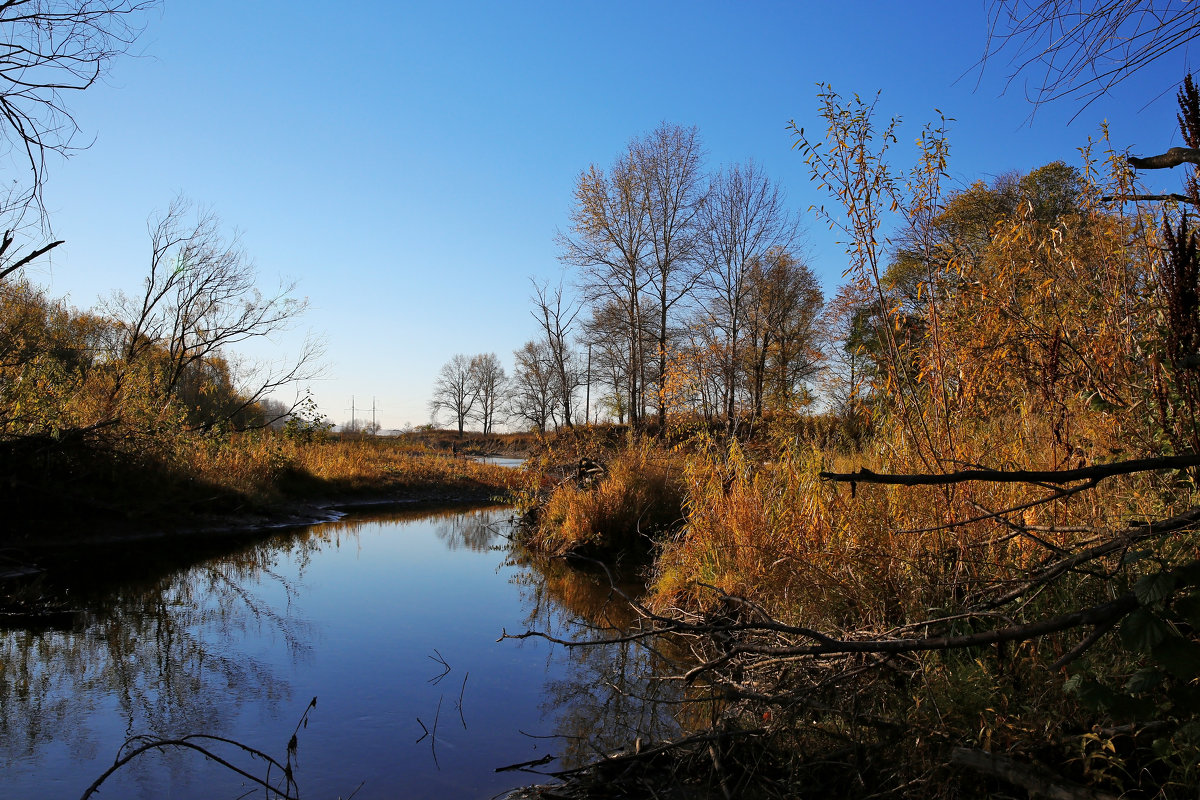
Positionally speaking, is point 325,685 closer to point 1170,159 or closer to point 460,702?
point 460,702

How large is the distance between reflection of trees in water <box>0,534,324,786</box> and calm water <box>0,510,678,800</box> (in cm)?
2

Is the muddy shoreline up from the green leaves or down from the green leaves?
down

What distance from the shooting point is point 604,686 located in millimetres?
4973

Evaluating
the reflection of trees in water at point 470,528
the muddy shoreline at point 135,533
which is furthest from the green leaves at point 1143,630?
the reflection of trees in water at point 470,528

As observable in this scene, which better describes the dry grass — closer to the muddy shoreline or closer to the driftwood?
the muddy shoreline

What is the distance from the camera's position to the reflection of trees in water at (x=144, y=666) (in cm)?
407

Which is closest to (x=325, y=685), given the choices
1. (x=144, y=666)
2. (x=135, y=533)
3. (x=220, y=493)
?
(x=144, y=666)

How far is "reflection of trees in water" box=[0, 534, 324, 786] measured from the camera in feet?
13.4

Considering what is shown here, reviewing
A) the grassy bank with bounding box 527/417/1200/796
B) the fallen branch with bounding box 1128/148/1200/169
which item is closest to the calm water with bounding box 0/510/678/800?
the grassy bank with bounding box 527/417/1200/796

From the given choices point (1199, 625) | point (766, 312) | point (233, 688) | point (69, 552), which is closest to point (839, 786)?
point (1199, 625)

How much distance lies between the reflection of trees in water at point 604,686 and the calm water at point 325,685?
2cm

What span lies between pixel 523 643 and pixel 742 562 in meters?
2.16

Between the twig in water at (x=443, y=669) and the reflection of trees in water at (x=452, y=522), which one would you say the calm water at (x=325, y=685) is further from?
the reflection of trees in water at (x=452, y=522)

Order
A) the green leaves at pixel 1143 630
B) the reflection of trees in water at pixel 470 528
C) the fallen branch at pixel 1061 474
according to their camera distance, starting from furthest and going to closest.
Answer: the reflection of trees in water at pixel 470 528 < the green leaves at pixel 1143 630 < the fallen branch at pixel 1061 474
